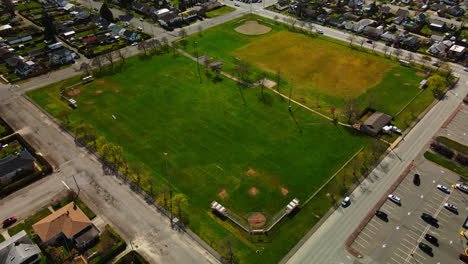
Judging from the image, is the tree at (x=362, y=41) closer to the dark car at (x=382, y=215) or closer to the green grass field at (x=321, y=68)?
the green grass field at (x=321, y=68)

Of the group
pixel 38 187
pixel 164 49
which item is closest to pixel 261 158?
pixel 38 187

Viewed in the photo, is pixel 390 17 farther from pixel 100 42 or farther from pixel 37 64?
pixel 37 64

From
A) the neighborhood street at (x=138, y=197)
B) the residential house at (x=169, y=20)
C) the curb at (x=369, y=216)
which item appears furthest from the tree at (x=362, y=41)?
the residential house at (x=169, y=20)

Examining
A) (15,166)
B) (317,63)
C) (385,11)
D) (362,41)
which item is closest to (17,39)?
(15,166)

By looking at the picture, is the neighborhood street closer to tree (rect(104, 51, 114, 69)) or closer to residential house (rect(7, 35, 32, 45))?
tree (rect(104, 51, 114, 69))

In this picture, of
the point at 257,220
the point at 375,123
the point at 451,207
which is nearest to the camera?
the point at 257,220

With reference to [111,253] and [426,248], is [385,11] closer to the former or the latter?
[426,248]
